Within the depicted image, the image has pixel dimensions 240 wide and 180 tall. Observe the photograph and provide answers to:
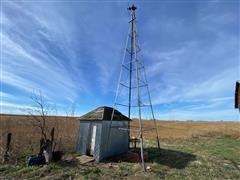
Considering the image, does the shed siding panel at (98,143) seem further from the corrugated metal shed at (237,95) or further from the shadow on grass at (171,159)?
the corrugated metal shed at (237,95)

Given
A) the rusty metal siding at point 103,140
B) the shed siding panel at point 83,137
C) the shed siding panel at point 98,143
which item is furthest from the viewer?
the shed siding panel at point 83,137

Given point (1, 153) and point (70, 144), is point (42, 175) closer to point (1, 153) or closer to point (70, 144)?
point (1, 153)

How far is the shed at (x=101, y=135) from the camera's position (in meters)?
12.5

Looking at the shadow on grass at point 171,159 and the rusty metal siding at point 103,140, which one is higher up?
Answer: the rusty metal siding at point 103,140

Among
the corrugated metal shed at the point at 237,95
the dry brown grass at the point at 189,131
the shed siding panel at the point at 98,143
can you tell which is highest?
the corrugated metal shed at the point at 237,95

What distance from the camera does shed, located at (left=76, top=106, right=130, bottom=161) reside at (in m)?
12.5

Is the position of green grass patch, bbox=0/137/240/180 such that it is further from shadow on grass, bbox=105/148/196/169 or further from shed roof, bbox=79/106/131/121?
shed roof, bbox=79/106/131/121

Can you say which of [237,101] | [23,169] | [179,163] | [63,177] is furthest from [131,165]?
[237,101]

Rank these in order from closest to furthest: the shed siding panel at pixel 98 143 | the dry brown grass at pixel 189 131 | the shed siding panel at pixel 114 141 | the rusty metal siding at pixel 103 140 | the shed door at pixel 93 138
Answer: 1. the shed siding panel at pixel 98 143
2. the rusty metal siding at pixel 103 140
3. the shed siding panel at pixel 114 141
4. the shed door at pixel 93 138
5. the dry brown grass at pixel 189 131

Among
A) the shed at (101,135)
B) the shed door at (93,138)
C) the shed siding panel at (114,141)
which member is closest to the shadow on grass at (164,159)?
the shed siding panel at (114,141)

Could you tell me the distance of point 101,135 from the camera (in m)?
12.4

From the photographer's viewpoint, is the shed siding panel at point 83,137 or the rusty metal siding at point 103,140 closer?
the rusty metal siding at point 103,140

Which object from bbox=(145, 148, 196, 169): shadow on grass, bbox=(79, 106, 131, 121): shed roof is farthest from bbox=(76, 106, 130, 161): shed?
bbox=(145, 148, 196, 169): shadow on grass

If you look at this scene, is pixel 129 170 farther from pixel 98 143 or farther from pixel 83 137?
pixel 83 137
